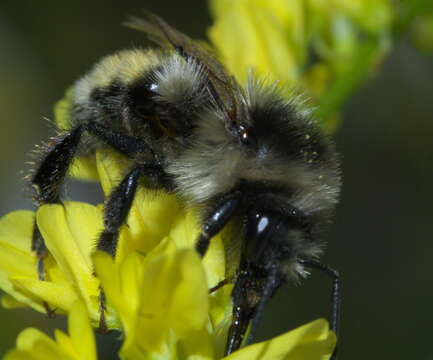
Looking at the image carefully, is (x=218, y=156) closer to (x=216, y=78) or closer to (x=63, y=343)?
(x=216, y=78)

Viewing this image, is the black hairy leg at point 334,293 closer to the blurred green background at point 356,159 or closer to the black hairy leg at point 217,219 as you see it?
the black hairy leg at point 217,219

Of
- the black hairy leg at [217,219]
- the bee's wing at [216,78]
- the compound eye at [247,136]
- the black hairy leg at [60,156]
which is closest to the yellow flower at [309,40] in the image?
the bee's wing at [216,78]

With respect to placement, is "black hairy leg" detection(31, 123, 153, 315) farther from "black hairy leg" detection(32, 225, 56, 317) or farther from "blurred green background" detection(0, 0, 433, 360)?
"blurred green background" detection(0, 0, 433, 360)

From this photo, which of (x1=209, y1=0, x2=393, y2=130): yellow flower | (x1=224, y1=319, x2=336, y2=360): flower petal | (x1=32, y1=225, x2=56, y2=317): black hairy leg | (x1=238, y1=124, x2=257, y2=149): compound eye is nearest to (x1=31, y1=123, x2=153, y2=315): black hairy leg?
(x1=32, y1=225, x2=56, y2=317): black hairy leg

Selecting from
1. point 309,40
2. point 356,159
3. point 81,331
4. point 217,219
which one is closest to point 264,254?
point 217,219

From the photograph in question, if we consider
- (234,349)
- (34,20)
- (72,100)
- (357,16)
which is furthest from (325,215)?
(34,20)

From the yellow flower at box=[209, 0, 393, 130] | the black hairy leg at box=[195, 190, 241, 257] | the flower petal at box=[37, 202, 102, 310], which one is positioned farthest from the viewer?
the yellow flower at box=[209, 0, 393, 130]
